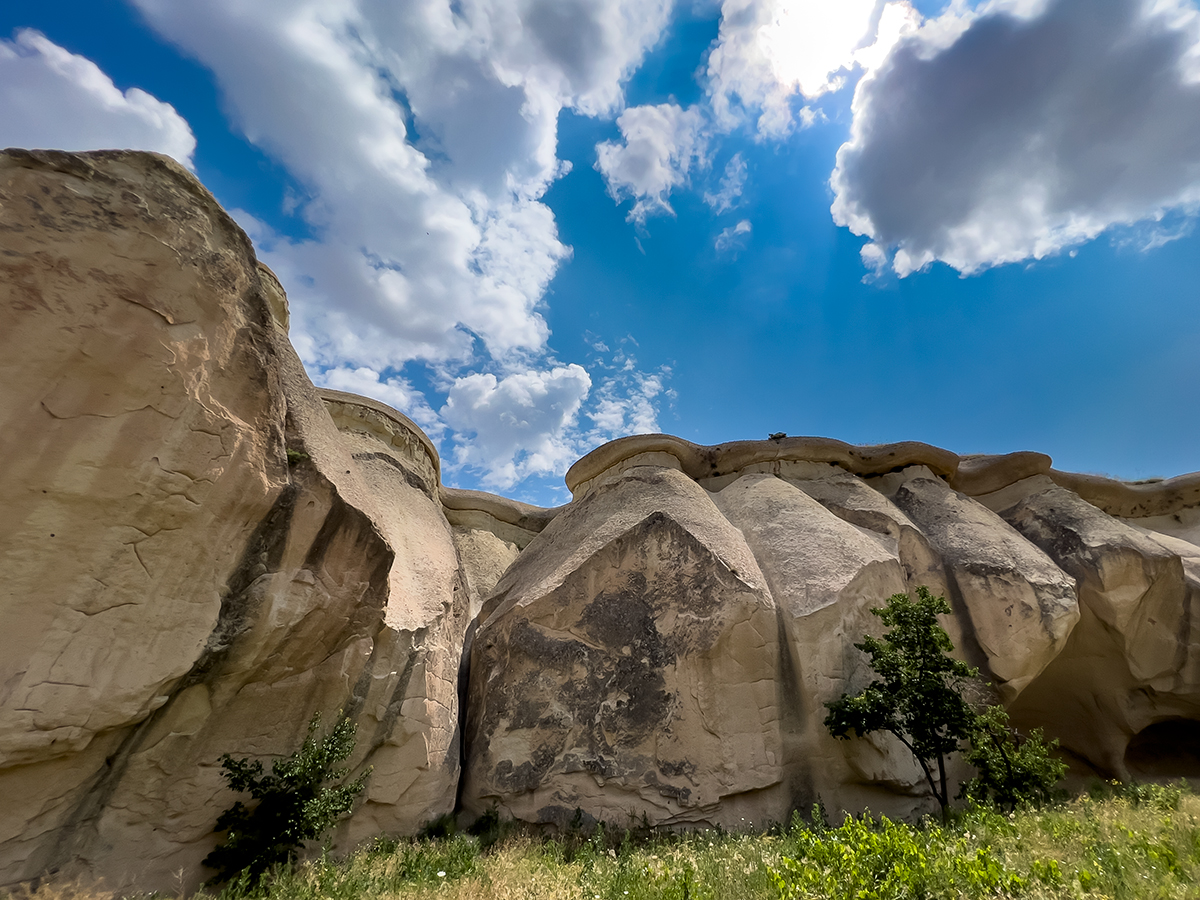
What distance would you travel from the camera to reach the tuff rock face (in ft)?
16.0

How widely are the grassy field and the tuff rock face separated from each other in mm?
948

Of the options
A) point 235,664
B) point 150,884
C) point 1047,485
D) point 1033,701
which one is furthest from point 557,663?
point 1047,485

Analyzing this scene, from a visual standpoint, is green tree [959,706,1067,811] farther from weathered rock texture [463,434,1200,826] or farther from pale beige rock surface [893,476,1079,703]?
pale beige rock surface [893,476,1079,703]

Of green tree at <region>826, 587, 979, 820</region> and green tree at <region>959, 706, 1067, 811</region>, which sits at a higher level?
green tree at <region>826, 587, 979, 820</region>

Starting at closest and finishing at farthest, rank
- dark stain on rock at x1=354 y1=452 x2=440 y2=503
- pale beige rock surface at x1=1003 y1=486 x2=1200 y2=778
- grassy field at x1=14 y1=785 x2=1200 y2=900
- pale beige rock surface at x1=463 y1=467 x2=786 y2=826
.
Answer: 1. grassy field at x1=14 y1=785 x2=1200 y2=900
2. pale beige rock surface at x1=463 y1=467 x2=786 y2=826
3. dark stain on rock at x1=354 y1=452 x2=440 y2=503
4. pale beige rock surface at x1=1003 y1=486 x2=1200 y2=778

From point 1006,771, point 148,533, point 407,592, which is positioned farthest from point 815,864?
point 148,533

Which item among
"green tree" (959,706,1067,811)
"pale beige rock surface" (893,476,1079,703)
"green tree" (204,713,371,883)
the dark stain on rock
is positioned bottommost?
"green tree" (204,713,371,883)

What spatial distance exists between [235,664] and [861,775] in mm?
8731

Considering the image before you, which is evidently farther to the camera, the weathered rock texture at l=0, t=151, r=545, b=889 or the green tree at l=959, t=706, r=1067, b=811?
the green tree at l=959, t=706, r=1067, b=811

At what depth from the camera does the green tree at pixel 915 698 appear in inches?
318

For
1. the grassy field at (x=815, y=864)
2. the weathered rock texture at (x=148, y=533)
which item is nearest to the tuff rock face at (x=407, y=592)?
the weathered rock texture at (x=148, y=533)

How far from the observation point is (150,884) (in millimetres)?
5262

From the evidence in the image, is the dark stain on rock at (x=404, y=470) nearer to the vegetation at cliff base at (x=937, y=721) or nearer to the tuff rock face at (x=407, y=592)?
the tuff rock face at (x=407, y=592)

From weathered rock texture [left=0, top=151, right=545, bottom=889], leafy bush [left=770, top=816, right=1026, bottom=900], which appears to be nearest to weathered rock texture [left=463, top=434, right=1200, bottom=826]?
weathered rock texture [left=0, top=151, right=545, bottom=889]
